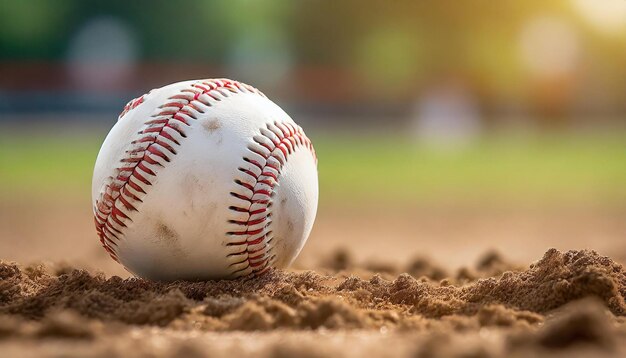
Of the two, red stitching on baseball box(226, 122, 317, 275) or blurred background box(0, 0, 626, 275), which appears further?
blurred background box(0, 0, 626, 275)

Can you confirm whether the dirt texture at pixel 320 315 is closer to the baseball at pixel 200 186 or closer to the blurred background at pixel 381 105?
the baseball at pixel 200 186

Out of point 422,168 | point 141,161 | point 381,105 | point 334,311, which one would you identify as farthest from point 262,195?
point 381,105

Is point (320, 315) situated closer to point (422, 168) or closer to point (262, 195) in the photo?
point (262, 195)

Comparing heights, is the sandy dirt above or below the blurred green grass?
below

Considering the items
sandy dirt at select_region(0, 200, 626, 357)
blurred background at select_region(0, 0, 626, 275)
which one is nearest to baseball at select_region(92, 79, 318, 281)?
sandy dirt at select_region(0, 200, 626, 357)

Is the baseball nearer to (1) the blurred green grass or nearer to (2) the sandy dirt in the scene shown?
(2) the sandy dirt

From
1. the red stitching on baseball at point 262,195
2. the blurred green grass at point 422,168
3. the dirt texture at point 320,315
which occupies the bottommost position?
the dirt texture at point 320,315

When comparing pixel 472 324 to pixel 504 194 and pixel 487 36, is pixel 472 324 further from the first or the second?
pixel 487 36

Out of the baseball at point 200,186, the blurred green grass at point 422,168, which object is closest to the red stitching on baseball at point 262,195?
the baseball at point 200,186
